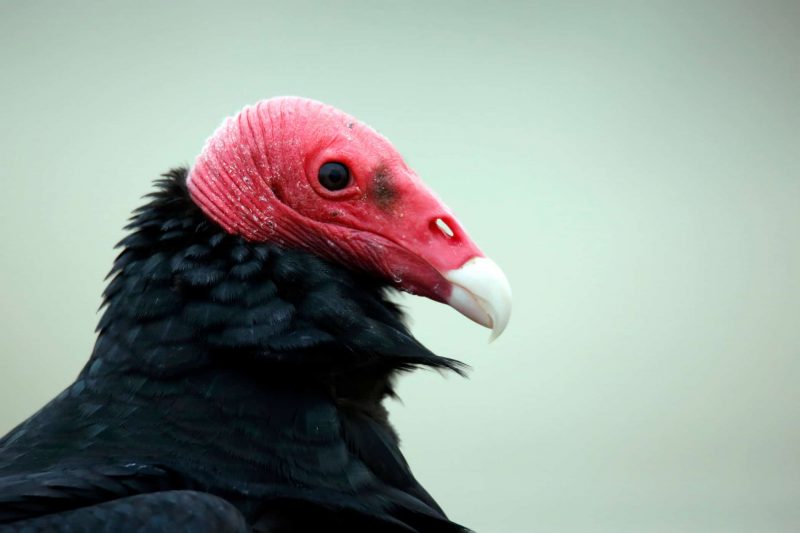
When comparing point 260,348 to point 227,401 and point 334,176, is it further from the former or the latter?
point 334,176


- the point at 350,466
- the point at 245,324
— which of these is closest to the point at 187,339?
the point at 245,324

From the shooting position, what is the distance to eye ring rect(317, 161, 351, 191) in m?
2.11

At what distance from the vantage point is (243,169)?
84.7 inches

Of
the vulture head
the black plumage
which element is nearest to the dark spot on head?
the vulture head

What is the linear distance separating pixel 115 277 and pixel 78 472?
1.75 feet

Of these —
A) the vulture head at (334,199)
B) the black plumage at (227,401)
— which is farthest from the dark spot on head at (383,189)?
the black plumage at (227,401)

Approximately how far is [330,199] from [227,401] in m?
0.51

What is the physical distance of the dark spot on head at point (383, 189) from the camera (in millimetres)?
2102

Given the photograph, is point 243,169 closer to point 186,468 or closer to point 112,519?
point 186,468

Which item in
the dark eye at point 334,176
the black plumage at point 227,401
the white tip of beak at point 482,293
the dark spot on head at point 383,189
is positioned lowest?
the black plumage at point 227,401

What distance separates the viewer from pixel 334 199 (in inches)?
83.3

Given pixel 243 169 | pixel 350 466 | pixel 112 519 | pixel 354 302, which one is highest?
pixel 243 169

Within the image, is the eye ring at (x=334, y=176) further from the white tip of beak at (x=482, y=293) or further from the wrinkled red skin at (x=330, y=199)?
the white tip of beak at (x=482, y=293)

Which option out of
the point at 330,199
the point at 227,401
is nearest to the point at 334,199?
the point at 330,199
